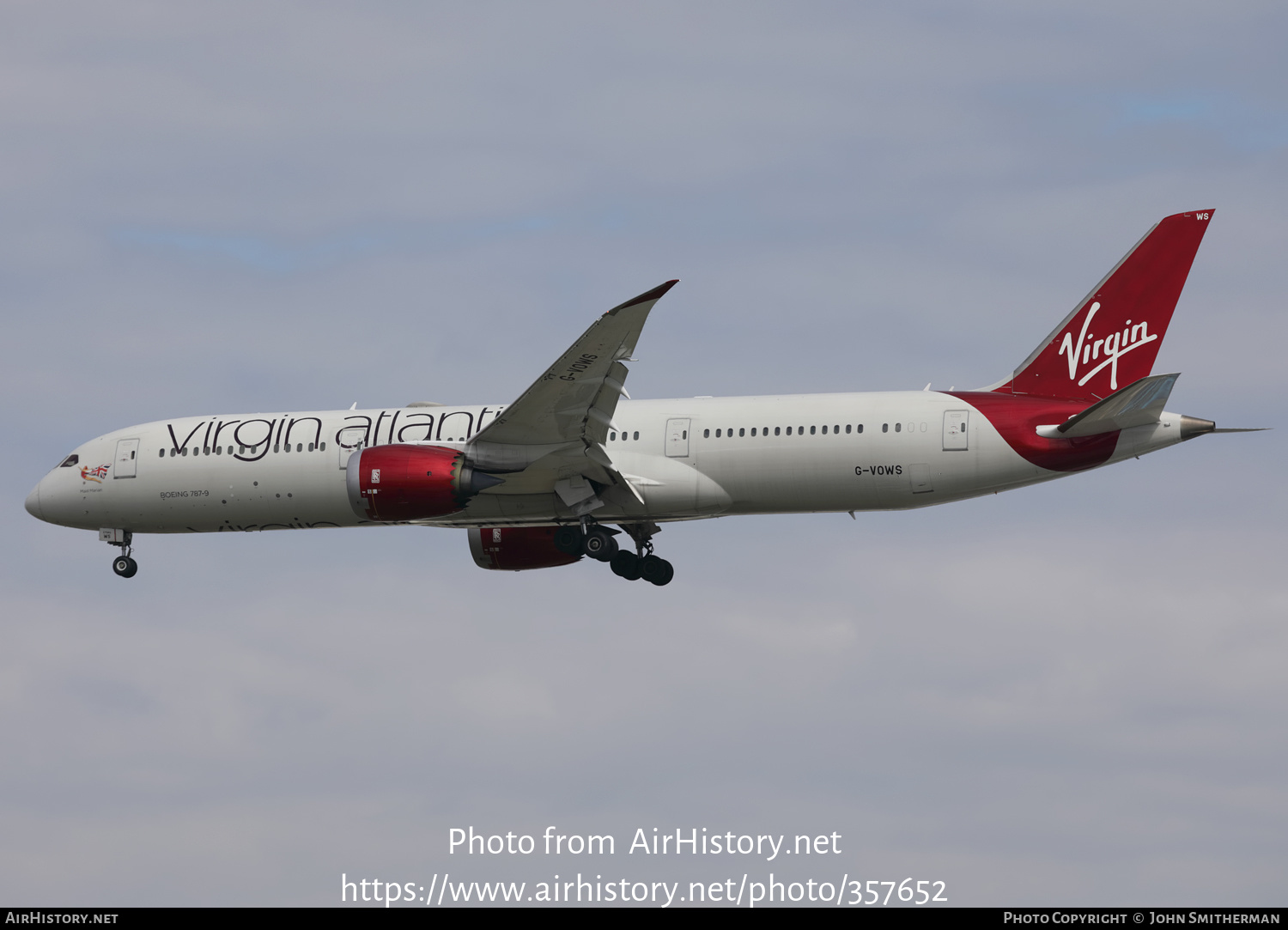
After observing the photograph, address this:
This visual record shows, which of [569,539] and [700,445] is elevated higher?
[700,445]

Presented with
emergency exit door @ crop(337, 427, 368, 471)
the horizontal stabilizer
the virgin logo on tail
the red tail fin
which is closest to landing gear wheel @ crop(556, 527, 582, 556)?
emergency exit door @ crop(337, 427, 368, 471)

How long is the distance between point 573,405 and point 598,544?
3827 mm

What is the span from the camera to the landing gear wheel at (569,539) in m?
38.7

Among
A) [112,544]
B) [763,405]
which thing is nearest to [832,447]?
[763,405]

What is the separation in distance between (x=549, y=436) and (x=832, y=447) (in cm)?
597

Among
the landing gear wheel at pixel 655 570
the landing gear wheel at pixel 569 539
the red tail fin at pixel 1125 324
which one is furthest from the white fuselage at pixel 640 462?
the landing gear wheel at pixel 655 570

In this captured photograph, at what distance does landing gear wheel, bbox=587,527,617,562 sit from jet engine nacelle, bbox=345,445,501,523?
2614 mm

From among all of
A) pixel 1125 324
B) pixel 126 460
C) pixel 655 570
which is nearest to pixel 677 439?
pixel 655 570

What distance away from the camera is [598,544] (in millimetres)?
38344

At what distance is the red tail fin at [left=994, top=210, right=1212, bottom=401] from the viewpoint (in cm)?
3706

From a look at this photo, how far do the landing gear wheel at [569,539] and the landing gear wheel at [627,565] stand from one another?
2881mm

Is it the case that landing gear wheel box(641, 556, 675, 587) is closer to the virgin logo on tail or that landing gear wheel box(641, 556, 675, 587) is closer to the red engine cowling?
the red engine cowling

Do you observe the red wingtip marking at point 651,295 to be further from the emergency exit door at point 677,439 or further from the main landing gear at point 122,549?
the main landing gear at point 122,549

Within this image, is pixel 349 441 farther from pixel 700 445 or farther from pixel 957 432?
pixel 957 432
